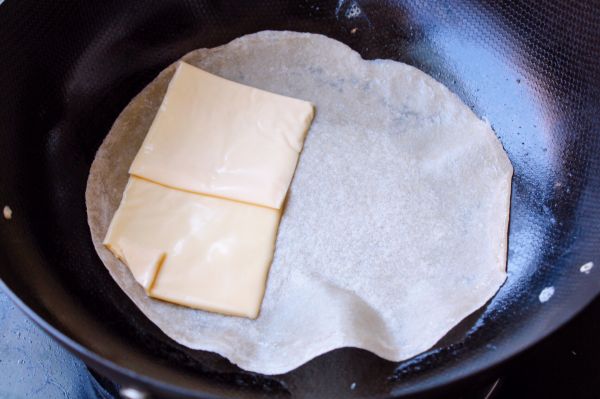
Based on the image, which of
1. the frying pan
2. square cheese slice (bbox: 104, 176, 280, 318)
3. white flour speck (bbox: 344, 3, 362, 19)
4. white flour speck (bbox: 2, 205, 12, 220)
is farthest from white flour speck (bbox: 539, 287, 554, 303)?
white flour speck (bbox: 2, 205, 12, 220)

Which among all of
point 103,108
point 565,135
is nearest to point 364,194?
point 565,135

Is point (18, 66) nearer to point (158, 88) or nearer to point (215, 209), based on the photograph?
point (158, 88)

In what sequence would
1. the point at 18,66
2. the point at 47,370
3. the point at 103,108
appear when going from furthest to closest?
the point at 103,108
the point at 18,66
the point at 47,370

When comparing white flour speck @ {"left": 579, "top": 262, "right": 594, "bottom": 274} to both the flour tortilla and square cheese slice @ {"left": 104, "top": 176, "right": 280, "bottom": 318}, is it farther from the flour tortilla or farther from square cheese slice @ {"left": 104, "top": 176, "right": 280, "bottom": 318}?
square cheese slice @ {"left": 104, "top": 176, "right": 280, "bottom": 318}

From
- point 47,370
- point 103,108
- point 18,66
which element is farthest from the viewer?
point 103,108

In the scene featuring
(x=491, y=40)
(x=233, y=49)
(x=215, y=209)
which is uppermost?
(x=491, y=40)

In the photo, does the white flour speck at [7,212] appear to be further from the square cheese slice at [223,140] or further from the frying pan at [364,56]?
the square cheese slice at [223,140]

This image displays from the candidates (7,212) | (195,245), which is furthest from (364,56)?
(7,212)
